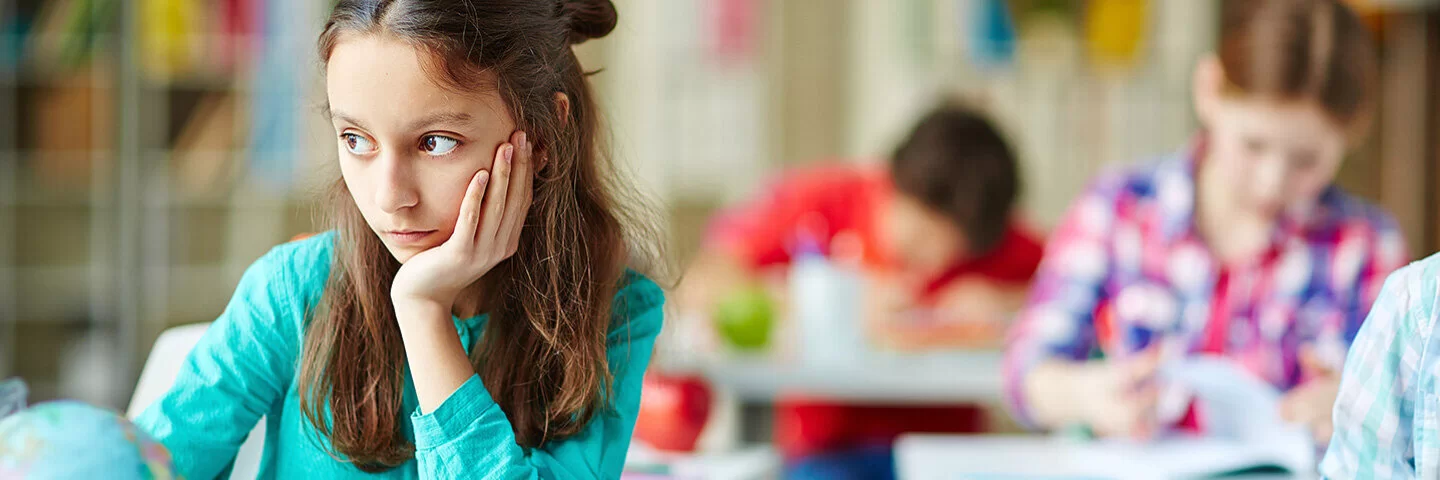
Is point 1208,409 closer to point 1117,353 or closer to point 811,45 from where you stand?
point 1117,353

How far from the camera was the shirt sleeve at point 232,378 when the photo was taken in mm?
835

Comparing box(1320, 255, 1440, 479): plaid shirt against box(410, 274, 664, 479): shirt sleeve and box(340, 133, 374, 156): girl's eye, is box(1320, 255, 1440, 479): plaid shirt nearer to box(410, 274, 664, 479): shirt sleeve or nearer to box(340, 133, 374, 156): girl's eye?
box(410, 274, 664, 479): shirt sleeve

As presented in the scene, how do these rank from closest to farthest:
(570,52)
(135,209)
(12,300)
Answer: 1. (570,52)
2. (135,209)
3. (12,300)

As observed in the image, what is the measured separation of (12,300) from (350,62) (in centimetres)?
399

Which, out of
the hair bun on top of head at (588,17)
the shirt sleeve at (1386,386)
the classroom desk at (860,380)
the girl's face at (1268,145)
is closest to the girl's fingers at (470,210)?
the hair bun on top of head at (588,17)

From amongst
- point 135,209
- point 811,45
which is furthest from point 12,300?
point 811,45

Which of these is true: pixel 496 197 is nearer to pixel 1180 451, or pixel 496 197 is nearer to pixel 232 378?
pixel 232 378

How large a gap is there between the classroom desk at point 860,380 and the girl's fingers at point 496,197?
1313mm

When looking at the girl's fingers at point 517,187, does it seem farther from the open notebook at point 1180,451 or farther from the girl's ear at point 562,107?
the open notebook at point 1180,451

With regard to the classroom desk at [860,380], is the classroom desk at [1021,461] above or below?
above

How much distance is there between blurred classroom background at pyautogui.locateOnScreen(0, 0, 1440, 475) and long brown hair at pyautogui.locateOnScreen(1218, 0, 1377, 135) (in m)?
2.43

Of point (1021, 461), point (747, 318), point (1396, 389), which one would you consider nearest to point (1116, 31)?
point (747, 318)

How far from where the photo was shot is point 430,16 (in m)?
0.76

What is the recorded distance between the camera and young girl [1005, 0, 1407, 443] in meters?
1.47
